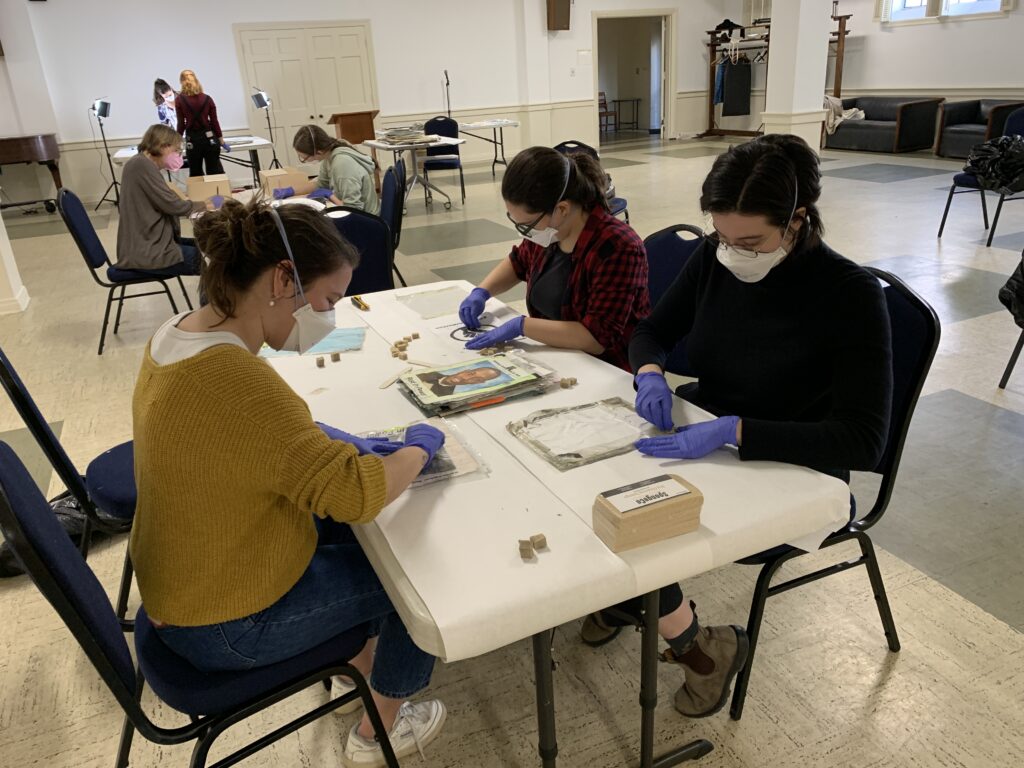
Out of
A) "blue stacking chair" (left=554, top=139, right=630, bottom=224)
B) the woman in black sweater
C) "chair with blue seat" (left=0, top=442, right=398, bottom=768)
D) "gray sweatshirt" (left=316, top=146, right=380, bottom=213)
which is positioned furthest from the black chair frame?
"gray sweatshirt" (left=316, top=146, right=380, bottom=213)

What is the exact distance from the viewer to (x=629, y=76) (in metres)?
15.7

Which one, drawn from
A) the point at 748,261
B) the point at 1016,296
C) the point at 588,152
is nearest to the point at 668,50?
the point at 1016,296

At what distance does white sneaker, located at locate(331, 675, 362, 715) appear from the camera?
5.42 feet

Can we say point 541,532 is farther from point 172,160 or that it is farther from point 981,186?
point 981,186

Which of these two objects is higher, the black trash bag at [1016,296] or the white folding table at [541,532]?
the white folding table at [541,532]

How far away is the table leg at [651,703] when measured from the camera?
1199 mm

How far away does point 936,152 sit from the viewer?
31.1ft

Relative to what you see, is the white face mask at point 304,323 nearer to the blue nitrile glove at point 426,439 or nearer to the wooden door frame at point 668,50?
the blue nitrile glove at point 426,439

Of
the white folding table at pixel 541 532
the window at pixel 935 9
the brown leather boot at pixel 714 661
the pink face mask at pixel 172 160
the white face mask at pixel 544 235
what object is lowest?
the brown leather boot at pixel 714 661

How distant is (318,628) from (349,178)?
153 inches

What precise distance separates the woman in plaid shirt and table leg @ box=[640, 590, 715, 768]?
2.63ft

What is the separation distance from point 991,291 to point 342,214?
3.69 meters

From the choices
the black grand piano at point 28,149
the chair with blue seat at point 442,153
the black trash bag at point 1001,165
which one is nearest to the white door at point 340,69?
the chair with blue seat at point 442,153

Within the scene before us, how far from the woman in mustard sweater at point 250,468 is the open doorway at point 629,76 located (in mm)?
14233
